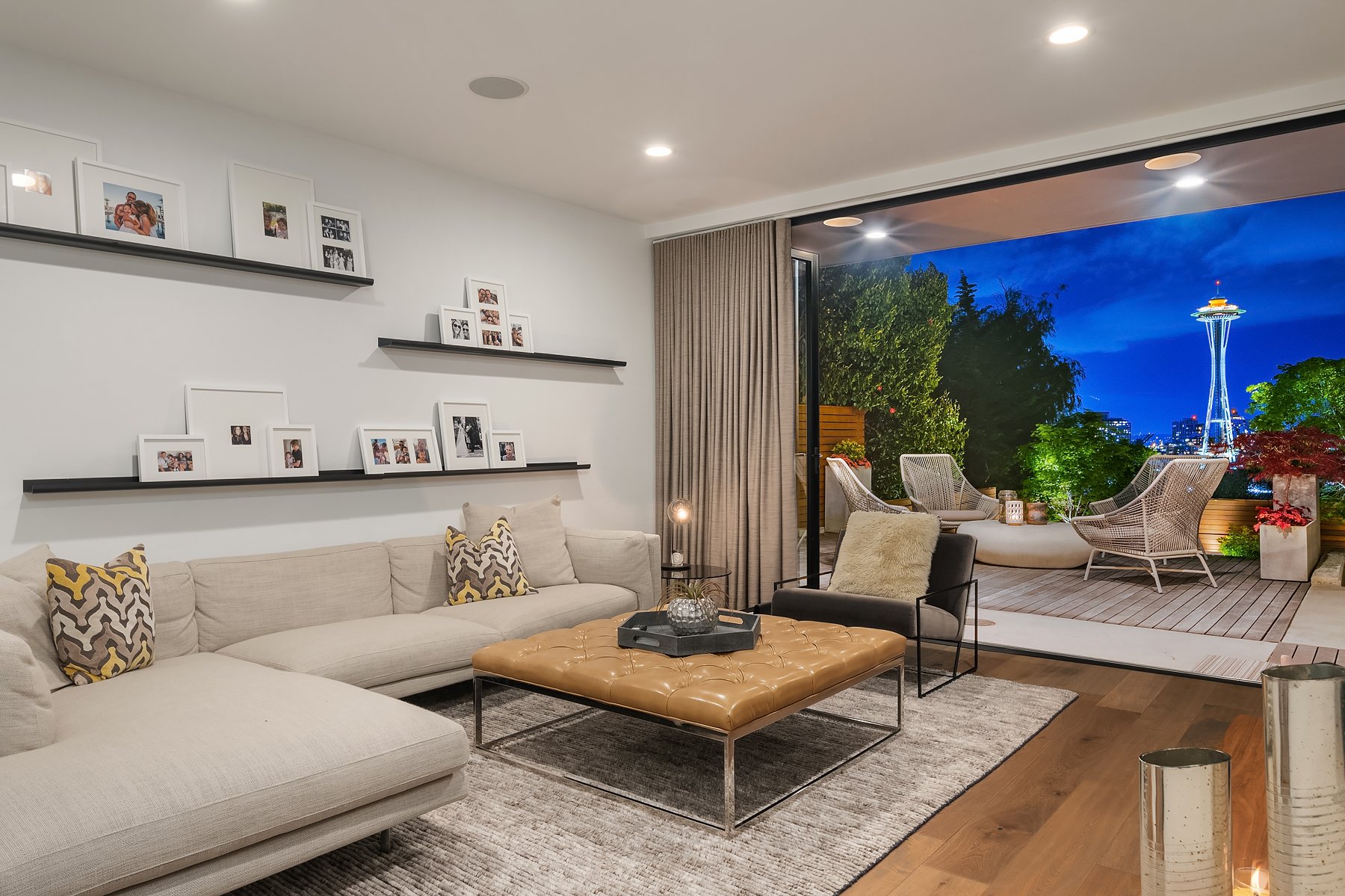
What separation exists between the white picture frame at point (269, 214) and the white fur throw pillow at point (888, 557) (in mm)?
3023

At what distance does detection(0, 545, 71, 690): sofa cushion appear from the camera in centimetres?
284

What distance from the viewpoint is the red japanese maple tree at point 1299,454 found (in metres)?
7.46

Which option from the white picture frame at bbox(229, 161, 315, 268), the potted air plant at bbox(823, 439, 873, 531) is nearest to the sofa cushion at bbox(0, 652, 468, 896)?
the white picture frame at bbox(229, 161, 315, 268)

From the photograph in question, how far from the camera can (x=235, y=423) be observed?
13.0 ft

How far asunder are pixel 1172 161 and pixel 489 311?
4146mm

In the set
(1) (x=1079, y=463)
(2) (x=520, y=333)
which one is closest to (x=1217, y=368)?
(1) (x=1079, y=463)

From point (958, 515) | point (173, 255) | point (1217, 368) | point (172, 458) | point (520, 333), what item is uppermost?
point (173, 255)

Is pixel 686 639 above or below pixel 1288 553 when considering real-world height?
above

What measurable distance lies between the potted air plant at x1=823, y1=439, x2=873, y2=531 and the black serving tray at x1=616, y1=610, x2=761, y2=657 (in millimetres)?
5657

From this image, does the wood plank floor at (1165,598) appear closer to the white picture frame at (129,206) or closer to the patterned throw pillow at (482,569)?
the patterned throw pillow at (482,569)

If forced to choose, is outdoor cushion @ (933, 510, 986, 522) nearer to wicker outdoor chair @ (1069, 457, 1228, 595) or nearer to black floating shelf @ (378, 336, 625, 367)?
wicker outdoor chair @ (1069, 457, 1228, 595)

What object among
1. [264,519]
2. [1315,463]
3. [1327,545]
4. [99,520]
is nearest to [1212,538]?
[1327,545]

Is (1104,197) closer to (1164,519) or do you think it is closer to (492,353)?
(1164,519)

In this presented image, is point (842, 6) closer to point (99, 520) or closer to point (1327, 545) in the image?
point (99, 520)
